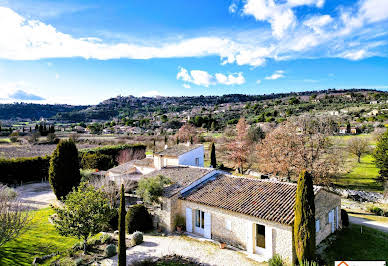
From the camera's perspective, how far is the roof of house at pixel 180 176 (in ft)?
60.9

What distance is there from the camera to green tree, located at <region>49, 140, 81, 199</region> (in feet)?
77.6

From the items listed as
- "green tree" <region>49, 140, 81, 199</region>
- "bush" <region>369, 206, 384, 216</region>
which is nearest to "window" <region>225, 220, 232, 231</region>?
"green tree" <region>49, 140, 81, 199</region>

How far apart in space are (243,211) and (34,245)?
1366cm

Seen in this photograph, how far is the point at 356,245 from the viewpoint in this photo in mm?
15875

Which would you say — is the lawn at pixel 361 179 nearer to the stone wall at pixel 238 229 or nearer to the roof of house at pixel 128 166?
the stone wall at pixel 238 229

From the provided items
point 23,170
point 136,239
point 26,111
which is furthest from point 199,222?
point 26,111

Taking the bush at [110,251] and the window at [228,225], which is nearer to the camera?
the bush at [110,251]

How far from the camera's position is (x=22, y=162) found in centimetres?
3177

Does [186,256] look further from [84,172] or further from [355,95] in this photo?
[355,95]

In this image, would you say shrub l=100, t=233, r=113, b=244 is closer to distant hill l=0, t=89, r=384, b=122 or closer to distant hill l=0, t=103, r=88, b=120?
distant hill l=0, t=89, r=384, b=122

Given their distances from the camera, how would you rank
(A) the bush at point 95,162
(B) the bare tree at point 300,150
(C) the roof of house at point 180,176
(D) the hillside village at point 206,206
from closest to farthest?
(D) the hillside village at point 206,206 → (C) the roof of house at point 180,176 → (B) the bare tree at point 300,150 → (A) the bush at point 95,162

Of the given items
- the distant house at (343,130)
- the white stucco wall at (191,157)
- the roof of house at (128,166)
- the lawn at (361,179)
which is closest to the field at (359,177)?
the lawn at (361,179)

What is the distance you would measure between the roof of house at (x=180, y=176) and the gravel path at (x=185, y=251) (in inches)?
126

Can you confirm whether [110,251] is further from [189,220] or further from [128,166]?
[128,166]
